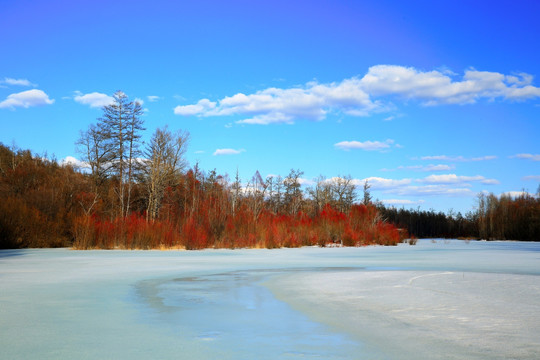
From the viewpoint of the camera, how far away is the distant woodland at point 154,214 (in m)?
19.7

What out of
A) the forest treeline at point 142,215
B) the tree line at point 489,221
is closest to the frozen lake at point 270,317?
the forest treeline at point 142,215

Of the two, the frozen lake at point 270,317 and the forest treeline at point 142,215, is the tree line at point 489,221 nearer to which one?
the forest treeline at point 142,215

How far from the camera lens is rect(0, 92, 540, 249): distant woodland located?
64.6 ft

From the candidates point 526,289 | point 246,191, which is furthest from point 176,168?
point 526,289

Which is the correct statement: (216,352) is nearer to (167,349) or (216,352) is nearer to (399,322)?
(167,349)

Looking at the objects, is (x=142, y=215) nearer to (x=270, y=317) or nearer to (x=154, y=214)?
(x=154, y=214)

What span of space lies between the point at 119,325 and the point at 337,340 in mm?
2089

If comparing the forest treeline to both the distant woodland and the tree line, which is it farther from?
the tree line

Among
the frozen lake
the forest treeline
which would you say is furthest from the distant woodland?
the frozen lake

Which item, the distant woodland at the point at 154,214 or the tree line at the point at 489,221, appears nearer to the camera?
the distant woodland at the point at 154,214

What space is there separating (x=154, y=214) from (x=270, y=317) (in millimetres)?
26437

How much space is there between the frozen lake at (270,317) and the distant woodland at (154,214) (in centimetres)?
1160

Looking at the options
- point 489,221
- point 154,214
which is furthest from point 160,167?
point 489,221

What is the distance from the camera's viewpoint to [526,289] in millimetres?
6918
